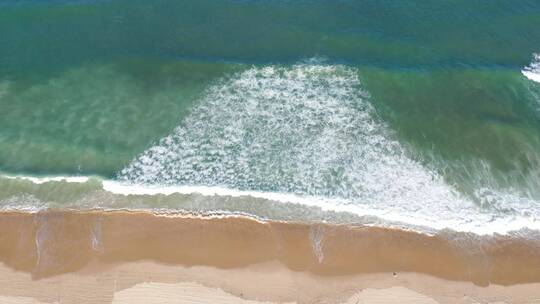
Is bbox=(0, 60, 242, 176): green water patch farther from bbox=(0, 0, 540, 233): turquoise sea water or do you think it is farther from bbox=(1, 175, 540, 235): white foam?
bbox=(1, 175, 540, 235): white foam

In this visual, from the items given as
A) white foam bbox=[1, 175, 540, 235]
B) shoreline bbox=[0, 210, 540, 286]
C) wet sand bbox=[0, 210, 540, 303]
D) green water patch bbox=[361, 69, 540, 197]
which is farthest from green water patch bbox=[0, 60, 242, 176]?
green water patch bbox=[361, 69, 540, 197]

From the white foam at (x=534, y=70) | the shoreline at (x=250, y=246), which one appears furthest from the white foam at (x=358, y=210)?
the white foam at (x=534, y=70)

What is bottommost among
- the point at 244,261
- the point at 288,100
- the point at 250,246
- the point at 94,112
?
the point at 244,261

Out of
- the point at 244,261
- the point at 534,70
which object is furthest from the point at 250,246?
the point at 534,70

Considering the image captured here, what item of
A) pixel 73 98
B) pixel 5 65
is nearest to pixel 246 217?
pixel 73 98

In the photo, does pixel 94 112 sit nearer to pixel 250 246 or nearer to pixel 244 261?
pixel 250 246

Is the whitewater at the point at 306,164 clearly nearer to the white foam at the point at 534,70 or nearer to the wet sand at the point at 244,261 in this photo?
the wet sand at the point at 244,261
